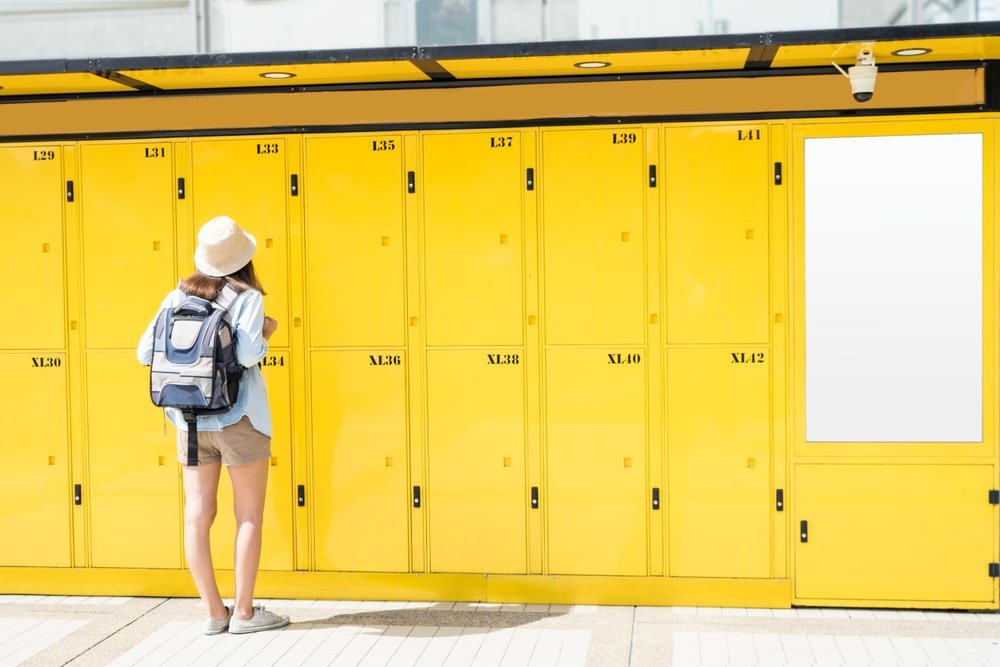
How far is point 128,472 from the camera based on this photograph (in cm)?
591

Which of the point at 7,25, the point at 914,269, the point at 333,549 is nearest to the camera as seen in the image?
the point at 914,269

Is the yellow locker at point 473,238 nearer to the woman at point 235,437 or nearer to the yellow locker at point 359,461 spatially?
the yellow locker at point 359,461

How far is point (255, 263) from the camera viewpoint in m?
5.83

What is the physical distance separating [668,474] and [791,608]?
914 millimetres

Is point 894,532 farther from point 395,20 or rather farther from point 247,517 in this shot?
point 395,20

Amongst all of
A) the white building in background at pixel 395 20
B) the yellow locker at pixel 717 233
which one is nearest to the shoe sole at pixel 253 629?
the yellow locker at pixel 717 233

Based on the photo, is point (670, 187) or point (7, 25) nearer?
point (670, 187)

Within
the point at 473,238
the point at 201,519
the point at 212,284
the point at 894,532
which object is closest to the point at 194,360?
the point at 212,284

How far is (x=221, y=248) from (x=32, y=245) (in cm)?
161

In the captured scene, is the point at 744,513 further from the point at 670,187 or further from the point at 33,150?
the point at 33,150

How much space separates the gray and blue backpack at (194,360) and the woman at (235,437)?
57 millimetres

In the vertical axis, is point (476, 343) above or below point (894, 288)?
below

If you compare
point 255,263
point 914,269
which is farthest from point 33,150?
point 914,269

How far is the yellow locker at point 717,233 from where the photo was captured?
5.53 metres
